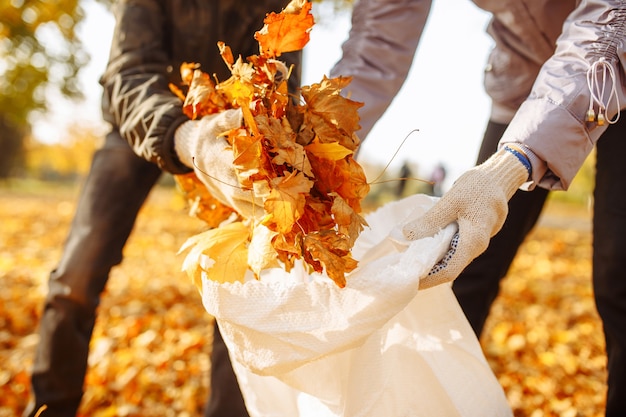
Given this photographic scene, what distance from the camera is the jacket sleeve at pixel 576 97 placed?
4.10 feet

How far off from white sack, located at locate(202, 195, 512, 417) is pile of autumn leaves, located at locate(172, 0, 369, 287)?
0.07 metres

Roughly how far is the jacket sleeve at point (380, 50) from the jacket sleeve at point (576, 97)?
52 cm

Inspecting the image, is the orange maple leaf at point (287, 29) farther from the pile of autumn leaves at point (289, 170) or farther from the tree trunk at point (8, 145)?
the tree trunk at point (8, 145)

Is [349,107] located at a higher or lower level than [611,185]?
higher

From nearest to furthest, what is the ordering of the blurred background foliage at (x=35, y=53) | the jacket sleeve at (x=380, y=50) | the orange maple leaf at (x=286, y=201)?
the orange maple leaf at (x=286, y=201), the jacket sleeve at (x=380, y=50), the blurred background foliage at (x=35, y=53)

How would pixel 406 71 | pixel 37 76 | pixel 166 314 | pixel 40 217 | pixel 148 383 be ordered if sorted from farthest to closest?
pixel 37 76 < pixel 40 217 < pixel 166 314 < pixel 148 383 < pixel 406 71

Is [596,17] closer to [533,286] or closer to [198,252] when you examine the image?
[198,252]

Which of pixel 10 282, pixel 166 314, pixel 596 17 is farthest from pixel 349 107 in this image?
pixel 10 282

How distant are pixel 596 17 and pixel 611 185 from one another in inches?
20.3

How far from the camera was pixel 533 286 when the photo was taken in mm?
4535

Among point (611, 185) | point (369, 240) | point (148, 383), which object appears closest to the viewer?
point (369, 240)

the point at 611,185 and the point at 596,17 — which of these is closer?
the point at 596,17

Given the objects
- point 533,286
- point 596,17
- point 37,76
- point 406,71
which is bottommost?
point 37,76

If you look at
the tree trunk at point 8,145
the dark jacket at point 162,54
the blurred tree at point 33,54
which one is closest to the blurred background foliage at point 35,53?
the blurred tree at point 33,54
